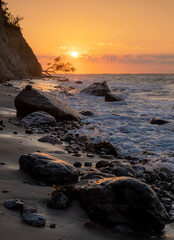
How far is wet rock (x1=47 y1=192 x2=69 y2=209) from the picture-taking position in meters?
3.00

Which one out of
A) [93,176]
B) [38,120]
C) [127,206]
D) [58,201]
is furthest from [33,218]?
[38,120]

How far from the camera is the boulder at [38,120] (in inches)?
332

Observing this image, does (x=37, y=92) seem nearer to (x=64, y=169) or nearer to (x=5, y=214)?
(x=64, y=169)

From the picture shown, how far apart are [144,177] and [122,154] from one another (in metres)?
1.66

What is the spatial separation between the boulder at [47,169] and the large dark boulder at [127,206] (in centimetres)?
92

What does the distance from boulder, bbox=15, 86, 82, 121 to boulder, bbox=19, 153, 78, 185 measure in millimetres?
5961

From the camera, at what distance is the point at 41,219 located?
2555mm

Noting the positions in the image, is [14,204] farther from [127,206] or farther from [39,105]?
[39,105]

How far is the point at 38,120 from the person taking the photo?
8.67 meters

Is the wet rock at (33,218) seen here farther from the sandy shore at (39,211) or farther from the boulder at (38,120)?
the boulder at (38,120)

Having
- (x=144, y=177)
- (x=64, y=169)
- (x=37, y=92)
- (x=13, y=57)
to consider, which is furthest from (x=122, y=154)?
(x=13, y=57)

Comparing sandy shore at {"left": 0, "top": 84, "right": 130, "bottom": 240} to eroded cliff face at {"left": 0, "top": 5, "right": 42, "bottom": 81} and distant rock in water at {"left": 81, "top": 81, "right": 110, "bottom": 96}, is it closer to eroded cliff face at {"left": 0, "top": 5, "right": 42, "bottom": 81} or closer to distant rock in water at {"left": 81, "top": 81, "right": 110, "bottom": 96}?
distant rock in water at {"left": 81, "top": 81, "right": 110, "bottom": 96}

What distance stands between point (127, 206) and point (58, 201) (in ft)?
2.60

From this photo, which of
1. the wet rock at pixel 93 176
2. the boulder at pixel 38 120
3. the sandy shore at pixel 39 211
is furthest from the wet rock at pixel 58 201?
the boulder at pixel 38 120
